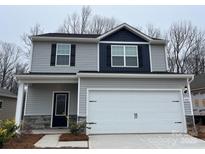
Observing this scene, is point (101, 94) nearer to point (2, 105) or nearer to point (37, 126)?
point (37, 126)

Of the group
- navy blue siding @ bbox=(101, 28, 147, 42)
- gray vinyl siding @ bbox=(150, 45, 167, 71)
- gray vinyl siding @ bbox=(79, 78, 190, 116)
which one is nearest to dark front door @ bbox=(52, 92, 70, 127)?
gray vinyl siding @ bbox=(79, 78, 190, 116)

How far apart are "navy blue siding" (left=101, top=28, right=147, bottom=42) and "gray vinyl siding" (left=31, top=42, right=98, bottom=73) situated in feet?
4.07

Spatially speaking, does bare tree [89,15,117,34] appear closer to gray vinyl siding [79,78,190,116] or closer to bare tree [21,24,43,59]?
bare tree [21,24,43,59]

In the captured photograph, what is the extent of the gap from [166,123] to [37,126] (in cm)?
703

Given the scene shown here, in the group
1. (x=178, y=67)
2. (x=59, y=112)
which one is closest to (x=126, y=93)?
(x=59, y=112)

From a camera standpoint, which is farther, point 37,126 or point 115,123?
point 37,126

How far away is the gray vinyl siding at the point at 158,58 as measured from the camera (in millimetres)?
11836

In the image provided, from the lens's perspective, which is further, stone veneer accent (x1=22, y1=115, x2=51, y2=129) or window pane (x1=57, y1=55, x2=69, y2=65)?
window pane (x1=57, y1=55, x2=69, y2=65)

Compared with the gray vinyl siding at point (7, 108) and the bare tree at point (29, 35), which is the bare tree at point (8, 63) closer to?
the bare tree at point (29, 35)

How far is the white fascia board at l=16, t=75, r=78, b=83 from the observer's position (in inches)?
366

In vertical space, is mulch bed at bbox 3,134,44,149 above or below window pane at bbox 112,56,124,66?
below

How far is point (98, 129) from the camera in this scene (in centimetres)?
862

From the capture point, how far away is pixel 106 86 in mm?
9047
